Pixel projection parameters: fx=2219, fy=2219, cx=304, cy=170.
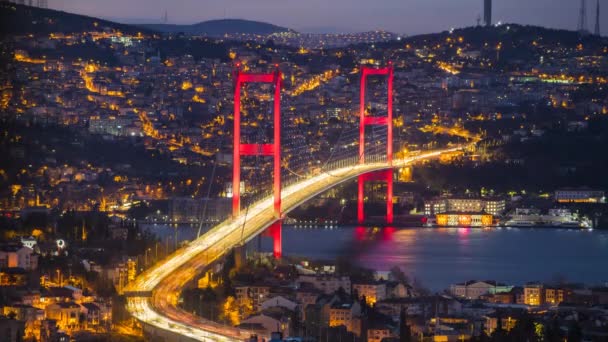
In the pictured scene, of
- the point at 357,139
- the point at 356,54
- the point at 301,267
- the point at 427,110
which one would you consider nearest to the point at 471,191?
the point at 357,139

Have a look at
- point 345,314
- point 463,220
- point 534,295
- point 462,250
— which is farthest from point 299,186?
point 345,314

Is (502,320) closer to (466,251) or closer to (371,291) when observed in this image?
(371,291)

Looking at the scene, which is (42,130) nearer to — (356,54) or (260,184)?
(260,184)

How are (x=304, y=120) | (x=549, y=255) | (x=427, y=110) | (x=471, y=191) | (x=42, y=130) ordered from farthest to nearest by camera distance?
(x=427, y=110) < (x=304, y=120) < (x=471, y=191) < (x=42, y=130) < (x=549, y=255)

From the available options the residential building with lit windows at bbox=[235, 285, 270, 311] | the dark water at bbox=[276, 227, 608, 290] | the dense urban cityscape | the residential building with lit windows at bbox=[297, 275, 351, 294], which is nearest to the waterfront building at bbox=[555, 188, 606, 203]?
the dense urban cityscape

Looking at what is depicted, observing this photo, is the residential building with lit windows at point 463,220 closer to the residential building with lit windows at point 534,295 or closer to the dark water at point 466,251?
the dark water at point 466,251

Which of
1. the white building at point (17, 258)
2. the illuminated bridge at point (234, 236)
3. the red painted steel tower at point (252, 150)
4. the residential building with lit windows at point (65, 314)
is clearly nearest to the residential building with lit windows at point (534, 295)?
the illuminated bridge at point (234, 236)

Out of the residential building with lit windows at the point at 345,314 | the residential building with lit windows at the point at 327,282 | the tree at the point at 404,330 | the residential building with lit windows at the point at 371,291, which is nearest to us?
the tree at the point at 404,330

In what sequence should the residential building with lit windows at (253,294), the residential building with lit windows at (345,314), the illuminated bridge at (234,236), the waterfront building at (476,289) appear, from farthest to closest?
the waterfront building at (476,289)
the residential building with lit windows at (253,294)
the residential building with lit windows at (345,314)
the illuminated bridge at (234,236)

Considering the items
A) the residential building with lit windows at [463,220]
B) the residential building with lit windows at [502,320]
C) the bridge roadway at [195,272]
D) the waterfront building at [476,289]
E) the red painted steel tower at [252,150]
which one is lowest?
the residential building with lit windows at [463,220]
